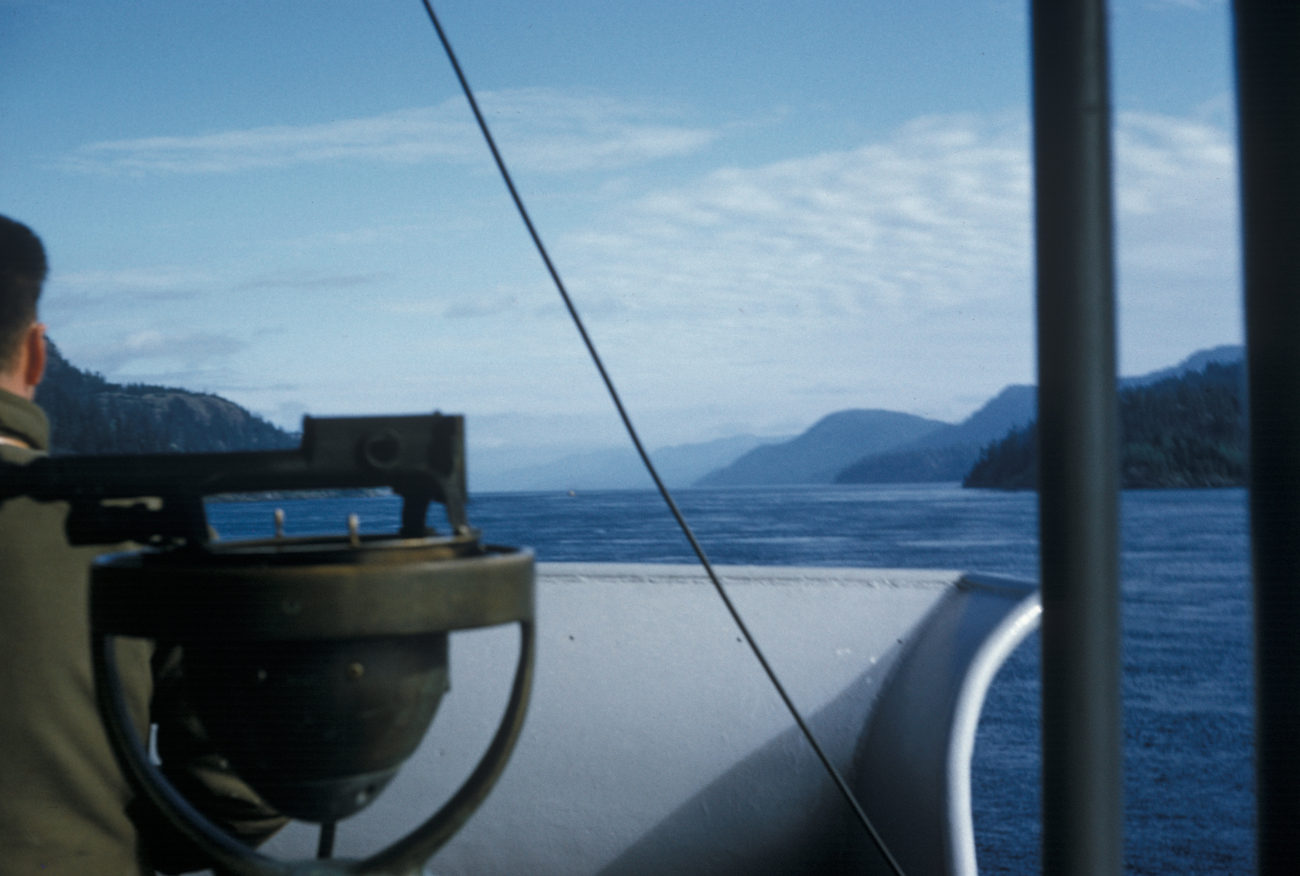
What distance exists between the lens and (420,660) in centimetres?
66

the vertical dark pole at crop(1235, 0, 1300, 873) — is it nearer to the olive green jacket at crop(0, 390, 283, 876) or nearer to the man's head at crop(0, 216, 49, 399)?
the olive green jacket at crop(0, 390, 283, 876)

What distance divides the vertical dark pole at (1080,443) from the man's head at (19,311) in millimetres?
1208

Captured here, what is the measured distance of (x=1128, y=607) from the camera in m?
37.3

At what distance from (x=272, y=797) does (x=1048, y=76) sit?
905 millimetres

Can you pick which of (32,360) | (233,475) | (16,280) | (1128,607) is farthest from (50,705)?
(1128,607)

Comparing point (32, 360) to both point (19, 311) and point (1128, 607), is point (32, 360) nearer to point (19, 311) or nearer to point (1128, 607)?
point (19, 311)

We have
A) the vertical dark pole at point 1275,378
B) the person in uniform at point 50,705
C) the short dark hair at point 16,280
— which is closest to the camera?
the vertical dark pole at point 1275,378

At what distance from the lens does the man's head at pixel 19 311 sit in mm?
1235

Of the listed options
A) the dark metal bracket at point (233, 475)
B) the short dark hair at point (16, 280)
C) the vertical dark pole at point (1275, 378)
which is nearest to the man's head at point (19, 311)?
the short dark hair at point (16, 280)

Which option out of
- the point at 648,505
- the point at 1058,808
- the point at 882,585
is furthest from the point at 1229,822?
the point at 648,505

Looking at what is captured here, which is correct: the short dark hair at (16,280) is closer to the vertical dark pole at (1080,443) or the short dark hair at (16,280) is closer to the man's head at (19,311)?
the man's head at (19,311)

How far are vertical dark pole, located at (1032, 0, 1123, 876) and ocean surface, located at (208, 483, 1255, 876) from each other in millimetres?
79

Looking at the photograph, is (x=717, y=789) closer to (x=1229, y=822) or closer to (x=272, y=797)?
A: (x=272, y=797)

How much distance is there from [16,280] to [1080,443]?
1272 mm
